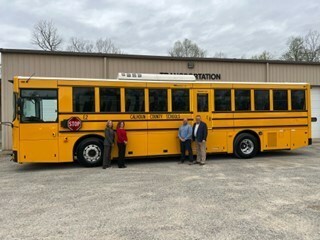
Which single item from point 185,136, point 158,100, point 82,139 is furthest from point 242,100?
point 82,139

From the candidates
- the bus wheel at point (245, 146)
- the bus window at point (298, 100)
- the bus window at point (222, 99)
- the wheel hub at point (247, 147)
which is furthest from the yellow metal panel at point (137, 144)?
the bus window at point (298, 100)

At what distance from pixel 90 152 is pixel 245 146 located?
5.82m

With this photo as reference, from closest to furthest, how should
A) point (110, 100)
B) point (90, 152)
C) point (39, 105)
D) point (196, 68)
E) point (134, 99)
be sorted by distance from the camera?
point (39, 105)
point (90, 152)
point (110, 100)
point (134, 99)
point (196, 68)

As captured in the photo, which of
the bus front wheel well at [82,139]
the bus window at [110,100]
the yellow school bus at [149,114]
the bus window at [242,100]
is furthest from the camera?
the bus window at [242,100]

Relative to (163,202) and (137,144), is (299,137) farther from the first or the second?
(163,202)

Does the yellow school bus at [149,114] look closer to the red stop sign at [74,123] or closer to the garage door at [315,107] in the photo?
the red stop sign at [74,123]

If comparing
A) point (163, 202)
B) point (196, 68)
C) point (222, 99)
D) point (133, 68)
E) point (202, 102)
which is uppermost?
point (196, 68)

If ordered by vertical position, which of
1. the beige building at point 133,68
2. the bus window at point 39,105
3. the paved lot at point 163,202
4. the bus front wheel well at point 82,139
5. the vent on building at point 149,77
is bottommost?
the paved lot at point 163,202

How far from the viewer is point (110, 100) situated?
422 inches

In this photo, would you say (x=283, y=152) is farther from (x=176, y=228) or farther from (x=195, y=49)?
(x=195, y=49)

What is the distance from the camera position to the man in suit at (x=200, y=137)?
426 inches

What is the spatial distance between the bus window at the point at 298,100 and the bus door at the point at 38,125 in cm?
885

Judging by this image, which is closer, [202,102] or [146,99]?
[146,99]

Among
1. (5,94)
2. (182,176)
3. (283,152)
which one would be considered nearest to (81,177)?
(182,176)
